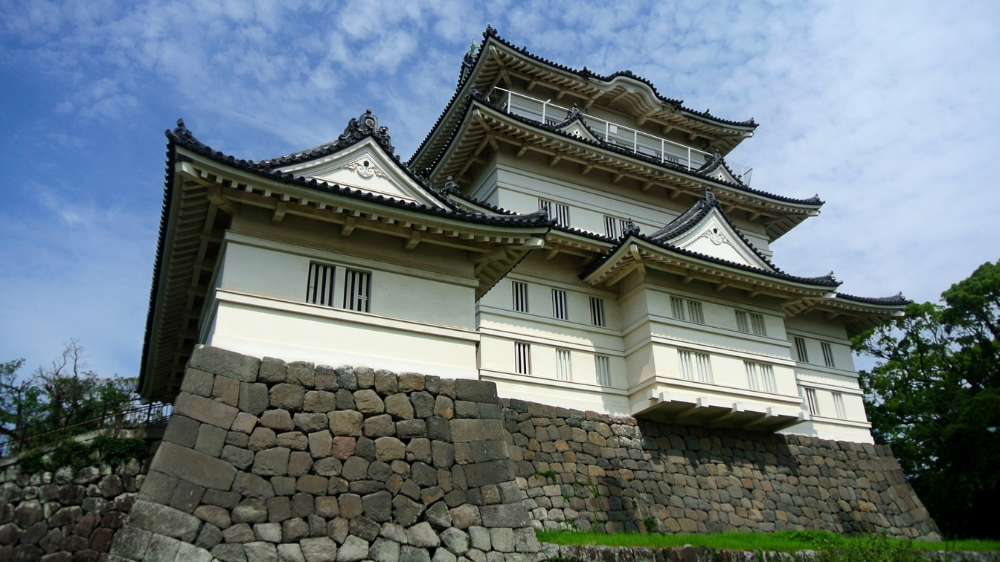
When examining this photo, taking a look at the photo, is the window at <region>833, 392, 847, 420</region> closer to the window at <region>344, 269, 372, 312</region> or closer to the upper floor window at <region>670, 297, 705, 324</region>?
the upper floor window at <region>670, 297, 705, 324</region>

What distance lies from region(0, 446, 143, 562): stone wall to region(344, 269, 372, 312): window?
14.6ft

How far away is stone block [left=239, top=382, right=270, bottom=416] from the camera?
435 inches

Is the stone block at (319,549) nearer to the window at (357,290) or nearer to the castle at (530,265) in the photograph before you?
the castle at (530,265)

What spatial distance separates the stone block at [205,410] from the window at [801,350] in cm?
1812

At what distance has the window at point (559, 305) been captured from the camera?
19719 millimetres

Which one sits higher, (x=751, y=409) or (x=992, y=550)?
(x=751, y=409)

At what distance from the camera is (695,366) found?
19.2 metres

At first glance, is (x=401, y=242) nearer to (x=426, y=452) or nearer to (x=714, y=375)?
(x=426, y=452)

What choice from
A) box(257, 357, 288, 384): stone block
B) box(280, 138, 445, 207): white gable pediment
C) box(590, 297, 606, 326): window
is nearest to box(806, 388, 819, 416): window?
box(590, 297, 606, 326): window

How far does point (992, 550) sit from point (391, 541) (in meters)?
16.1

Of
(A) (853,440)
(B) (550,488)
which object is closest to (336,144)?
(B) (550,488)

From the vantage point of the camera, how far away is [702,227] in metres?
21.2

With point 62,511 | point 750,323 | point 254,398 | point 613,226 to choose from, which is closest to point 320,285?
point 254,398

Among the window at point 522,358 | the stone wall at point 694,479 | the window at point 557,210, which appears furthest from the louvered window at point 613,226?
the stone wall at point 694,479
